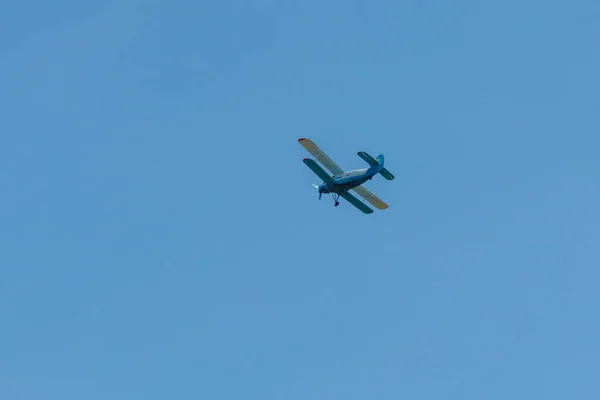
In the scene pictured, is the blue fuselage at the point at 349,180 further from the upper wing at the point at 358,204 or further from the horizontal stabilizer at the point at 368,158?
the upper wing at the point at 358,204

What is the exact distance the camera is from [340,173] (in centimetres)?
10100

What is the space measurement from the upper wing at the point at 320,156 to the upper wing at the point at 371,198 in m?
5.10

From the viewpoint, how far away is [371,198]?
4198 inches

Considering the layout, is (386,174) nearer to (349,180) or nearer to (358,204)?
(349,180)

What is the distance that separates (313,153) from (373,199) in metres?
9.00

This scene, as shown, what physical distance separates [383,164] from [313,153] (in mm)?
5616

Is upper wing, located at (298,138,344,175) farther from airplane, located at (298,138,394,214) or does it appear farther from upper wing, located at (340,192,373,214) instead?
upper wing, located at (340,192,373,214)

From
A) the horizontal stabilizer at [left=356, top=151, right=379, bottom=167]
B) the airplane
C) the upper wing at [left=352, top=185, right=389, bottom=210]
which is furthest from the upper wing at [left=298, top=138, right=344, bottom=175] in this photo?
the upper wing at [left=352, top=185, right=389, bottom=210]

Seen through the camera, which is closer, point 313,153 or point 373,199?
point 313,153

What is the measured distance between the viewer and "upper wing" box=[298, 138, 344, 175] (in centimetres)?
9925

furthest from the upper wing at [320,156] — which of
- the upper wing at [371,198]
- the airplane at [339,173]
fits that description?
the upper wing at [371,198]

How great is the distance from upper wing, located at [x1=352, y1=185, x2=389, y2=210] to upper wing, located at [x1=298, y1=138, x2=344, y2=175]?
5.10 metres

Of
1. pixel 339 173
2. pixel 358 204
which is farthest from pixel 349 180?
pixel 358 204

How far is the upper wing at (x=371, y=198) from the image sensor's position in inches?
4171
